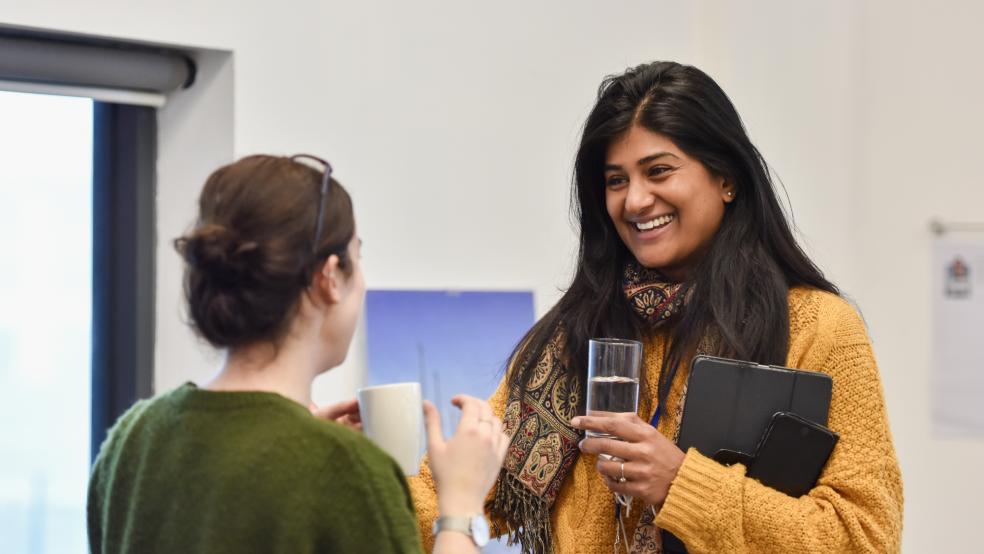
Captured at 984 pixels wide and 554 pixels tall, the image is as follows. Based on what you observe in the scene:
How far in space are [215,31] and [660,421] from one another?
1.32 meters

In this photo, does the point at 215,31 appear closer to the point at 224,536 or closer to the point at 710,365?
the point at 710,365

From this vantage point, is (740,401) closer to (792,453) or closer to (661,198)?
(792,453)

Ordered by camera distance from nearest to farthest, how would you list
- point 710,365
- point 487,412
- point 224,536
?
point 224,536
point 487,412
point 710,365

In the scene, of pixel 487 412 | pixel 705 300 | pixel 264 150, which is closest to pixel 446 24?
pixel 264 150

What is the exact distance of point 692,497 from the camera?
149 centimetres

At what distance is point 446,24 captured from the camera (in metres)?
2.61

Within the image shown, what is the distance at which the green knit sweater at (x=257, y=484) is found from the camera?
103 centimetres

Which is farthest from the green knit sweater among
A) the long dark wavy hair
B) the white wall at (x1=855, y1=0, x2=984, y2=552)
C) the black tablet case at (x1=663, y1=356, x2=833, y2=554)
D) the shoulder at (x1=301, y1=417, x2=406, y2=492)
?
the white wall at (x1=855, y1=0, x2=984, y2=552)

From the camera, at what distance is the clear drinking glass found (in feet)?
4.93

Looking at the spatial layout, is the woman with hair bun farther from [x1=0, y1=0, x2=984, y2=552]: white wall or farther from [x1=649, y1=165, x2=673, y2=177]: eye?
[x1=0, y1=0, x2=984, y2=552]: white wall

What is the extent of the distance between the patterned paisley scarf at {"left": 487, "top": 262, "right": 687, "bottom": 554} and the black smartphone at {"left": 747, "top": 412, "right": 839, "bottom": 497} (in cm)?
28

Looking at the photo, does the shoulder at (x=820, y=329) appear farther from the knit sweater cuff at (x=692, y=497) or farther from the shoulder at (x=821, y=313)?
the knit sweater cuff at (x=692, y=497)

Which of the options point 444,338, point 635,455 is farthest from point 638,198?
point 444,338

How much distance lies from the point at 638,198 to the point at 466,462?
674mm
